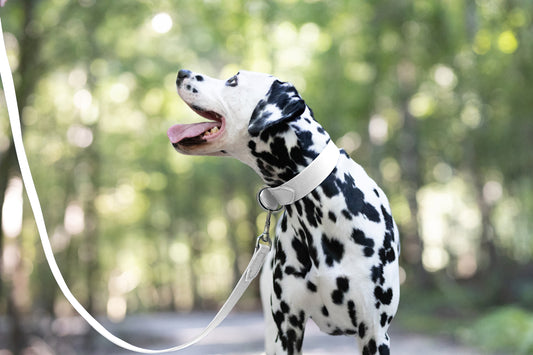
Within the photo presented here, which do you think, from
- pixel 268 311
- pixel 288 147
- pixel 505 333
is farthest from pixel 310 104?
pixel 288 147

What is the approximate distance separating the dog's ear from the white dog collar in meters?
0.26

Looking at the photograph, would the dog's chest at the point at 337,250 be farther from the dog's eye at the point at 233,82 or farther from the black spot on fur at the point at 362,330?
the dog's eye at the point at 233,82

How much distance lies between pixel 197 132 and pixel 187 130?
0.18 ft

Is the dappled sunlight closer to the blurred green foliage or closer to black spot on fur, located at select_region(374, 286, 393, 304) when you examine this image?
the blurred green foliage

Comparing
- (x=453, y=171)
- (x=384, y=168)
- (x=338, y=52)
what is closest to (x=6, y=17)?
(x=338, y=52)

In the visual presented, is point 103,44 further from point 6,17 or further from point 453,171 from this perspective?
point 453,171

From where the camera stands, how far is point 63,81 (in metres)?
18.2

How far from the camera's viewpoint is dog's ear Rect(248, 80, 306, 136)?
2537 millimetres

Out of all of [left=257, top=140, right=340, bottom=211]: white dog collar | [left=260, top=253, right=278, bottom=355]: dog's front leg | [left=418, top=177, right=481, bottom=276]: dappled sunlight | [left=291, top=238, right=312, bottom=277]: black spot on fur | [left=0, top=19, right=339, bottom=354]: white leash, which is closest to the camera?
[left=0, top=19, right=339, bottom=354]: white leash

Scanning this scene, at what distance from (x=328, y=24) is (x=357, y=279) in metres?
10.9

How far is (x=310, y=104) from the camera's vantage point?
1488cm

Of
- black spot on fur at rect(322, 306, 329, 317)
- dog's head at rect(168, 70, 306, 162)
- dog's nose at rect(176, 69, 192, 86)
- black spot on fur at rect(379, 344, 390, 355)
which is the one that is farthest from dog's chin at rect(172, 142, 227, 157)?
black spot on fur at rect(379, 344, 390, 355)

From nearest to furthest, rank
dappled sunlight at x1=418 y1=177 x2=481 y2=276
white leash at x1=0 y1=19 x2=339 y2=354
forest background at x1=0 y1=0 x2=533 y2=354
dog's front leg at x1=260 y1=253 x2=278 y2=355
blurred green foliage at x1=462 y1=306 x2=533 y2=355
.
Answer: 1. white leash at x1=0 y1=19 x2=339 y2=354
2. dog's front leg at x1=260 y1=253 x2=278 y2=355
3. blurred green foliage at x1=462 y1=306 x2=533 y2=355
4. forest background at x1=0 y1=0 x2=533 y2=354
5. dappled sunlight at x1=418 y1=177 x2=481 y2=276

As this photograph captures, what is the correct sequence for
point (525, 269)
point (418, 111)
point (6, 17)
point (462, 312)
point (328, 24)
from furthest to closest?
point (418, 111) → point (525, 269) → point (462, 312) → point (328, 24) → point (6, 17)
